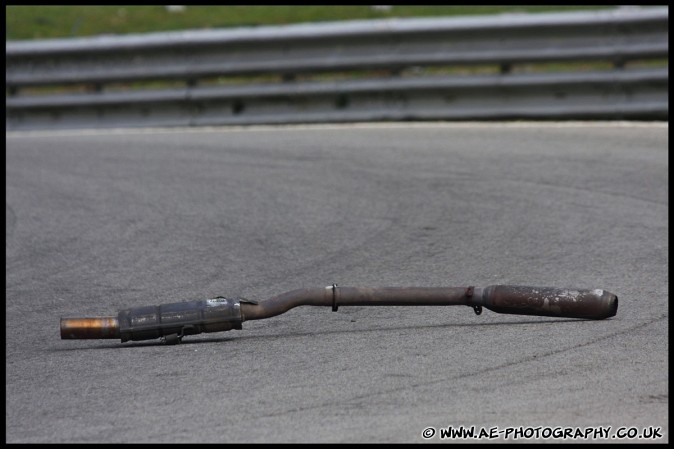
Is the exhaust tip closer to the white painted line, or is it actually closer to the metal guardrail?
the white painted line

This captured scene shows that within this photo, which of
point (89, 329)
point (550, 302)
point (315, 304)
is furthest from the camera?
point (315, 304)

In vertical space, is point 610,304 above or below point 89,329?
above

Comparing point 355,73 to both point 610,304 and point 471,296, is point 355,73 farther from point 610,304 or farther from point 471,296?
point 610,304

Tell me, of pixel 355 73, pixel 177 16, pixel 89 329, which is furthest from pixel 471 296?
pixel 177 16

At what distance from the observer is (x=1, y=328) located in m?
5.36

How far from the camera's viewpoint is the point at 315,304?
5109 mm

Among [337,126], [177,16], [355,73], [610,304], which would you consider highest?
[177,16]

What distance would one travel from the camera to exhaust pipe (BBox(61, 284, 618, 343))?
15.8 feet

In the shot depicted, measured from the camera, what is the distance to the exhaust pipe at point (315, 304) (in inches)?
189

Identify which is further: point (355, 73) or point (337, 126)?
point (355, 73)

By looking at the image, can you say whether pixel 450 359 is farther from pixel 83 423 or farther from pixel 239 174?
pixel 239 174
